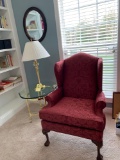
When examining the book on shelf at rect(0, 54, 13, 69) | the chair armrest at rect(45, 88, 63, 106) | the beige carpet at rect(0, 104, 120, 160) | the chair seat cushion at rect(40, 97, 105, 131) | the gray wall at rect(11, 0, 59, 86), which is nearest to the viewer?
the chair seat cushion at rect(40, 97, 105, 131)

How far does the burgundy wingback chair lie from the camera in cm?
140

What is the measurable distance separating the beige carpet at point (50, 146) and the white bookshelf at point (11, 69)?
0.45 m

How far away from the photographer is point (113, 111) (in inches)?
82.5

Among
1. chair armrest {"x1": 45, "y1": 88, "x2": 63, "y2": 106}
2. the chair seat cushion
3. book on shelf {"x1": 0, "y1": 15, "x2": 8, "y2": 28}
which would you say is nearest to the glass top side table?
chair armrest {"x1": 45, "y1": 88, "x2": 63, "y2": 106}

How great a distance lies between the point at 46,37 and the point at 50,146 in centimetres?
169

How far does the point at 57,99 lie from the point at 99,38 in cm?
109

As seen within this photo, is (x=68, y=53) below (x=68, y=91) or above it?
above

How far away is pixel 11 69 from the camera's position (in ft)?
8.57

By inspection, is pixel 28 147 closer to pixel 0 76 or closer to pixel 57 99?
pixel 57 99

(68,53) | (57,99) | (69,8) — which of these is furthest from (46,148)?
(69,8)

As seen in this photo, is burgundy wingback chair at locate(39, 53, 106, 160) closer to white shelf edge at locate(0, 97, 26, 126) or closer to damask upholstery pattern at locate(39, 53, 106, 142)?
damask upholstery pattern at locate(39, 53, 106, 142)

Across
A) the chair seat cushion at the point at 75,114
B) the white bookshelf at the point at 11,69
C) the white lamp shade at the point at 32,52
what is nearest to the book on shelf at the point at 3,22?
the white bookshelf at the point at 11,69

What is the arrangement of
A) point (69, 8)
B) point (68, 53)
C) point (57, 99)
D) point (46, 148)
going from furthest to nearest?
1. point (68, 53)
2. point (69, 8)
3. point (57, 99)
4. point (46, 148)

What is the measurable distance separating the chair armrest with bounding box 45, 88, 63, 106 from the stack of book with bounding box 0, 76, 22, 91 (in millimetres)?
1127
